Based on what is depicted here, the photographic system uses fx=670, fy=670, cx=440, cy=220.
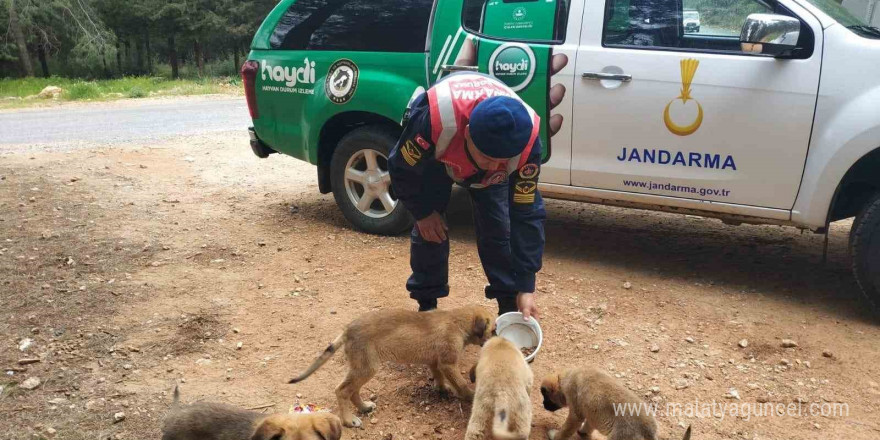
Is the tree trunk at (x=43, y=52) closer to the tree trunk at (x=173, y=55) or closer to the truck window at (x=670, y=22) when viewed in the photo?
the tree trunk at (x=173, y=55)

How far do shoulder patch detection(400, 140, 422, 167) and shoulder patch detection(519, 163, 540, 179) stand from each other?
50 centimetres

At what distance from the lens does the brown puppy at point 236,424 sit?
259 centimetres

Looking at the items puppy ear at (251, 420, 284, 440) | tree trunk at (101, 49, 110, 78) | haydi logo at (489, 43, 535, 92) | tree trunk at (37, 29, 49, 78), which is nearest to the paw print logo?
haydi logo at (489, 43, 535, 92)

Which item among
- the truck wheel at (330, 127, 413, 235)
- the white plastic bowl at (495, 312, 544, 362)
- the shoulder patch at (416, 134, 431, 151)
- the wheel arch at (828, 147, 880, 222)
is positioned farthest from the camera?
the truck wheel at (330, 127, 413, 235)

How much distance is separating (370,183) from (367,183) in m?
0.03

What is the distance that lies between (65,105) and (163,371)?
16.3m

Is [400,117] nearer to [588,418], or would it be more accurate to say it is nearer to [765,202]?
[765,202]

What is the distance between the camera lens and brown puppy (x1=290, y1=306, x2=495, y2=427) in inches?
126

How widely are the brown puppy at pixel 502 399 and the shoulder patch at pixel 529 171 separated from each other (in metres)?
0.86

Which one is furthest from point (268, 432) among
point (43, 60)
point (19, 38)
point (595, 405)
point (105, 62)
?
point (43, 60)

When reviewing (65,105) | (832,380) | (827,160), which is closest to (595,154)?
(827,160)

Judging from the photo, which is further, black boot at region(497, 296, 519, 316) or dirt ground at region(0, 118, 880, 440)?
black boot at region(497, 296, 519, 316)

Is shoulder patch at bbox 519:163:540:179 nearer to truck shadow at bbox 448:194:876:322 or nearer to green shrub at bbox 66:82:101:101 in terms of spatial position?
truck shadow at bbox 448:194:876:322

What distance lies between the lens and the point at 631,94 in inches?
181
